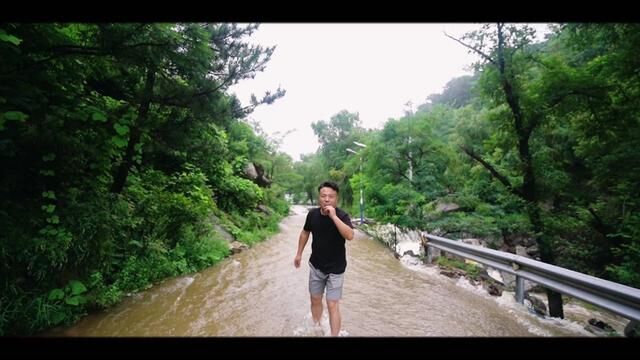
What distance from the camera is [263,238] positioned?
46.0 ft

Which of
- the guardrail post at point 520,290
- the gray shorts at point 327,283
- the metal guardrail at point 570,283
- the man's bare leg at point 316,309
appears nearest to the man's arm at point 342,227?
the gray shorts at point 327,283

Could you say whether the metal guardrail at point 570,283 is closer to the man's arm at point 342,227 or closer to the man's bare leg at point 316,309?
the man's arm at point 342,227

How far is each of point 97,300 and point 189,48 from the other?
402cm

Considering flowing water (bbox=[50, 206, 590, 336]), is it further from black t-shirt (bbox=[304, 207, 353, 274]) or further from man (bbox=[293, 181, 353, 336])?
black t-shirt (bbox=[304, 207, 353, 274])

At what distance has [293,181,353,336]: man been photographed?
149 inches

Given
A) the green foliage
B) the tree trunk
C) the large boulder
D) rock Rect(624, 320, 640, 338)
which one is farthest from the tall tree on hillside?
the large boulder

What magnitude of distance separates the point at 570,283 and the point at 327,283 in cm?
336

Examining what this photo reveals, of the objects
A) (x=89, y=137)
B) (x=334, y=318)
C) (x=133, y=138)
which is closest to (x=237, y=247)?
(x=133, y=138)

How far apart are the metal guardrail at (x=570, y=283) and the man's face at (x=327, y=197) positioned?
332 cm

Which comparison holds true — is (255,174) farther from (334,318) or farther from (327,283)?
(334,318)

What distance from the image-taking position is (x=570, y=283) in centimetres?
418

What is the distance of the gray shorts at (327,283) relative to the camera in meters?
3.78
